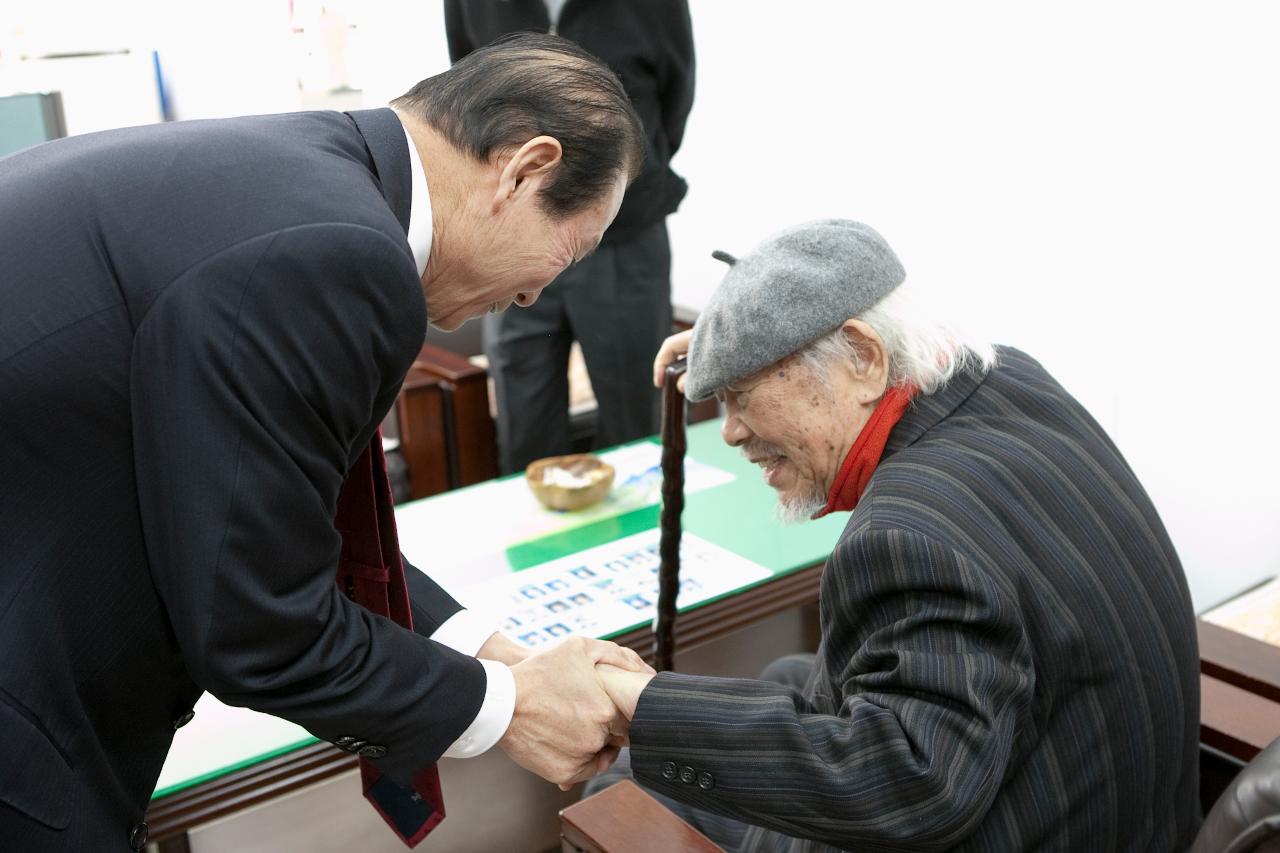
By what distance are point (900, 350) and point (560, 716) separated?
570mm

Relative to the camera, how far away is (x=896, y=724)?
112 centimetres

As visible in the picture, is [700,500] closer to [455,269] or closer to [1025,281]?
[1025,281]

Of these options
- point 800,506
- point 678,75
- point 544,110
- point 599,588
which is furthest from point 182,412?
point 678,75

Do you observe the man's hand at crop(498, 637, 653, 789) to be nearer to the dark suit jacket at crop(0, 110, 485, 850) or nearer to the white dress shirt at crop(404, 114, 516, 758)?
the white dress shirt at crop(404, 114, 516, 758)

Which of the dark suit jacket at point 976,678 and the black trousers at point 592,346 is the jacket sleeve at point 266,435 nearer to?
the dark suit jacket at point 976,678

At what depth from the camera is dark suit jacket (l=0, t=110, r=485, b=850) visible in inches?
36.1

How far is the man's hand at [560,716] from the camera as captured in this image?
1.33 meters

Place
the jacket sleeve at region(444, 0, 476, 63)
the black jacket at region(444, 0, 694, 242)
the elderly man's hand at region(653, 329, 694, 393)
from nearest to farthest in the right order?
the elderly man's hand at region(653, 329, 694, 393), the black jacket at region(444, 0, 694, 242), the jacket sleeve at region(444, 0, 476, 63)

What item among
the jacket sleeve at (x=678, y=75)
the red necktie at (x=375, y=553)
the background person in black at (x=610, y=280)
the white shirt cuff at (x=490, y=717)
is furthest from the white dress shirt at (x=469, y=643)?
the jacket sleeve at (x=678, y=75)

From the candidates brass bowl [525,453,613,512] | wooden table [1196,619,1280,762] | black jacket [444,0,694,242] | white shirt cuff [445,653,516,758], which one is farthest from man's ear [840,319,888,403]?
black jacket [444,0,694,242]

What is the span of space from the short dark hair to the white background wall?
198cm

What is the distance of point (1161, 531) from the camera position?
4.47 ft

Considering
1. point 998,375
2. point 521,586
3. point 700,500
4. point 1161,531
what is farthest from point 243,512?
point 700,500

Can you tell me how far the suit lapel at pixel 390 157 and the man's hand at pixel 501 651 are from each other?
640 mm
